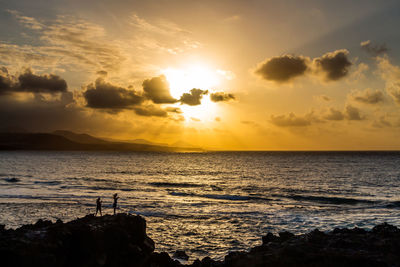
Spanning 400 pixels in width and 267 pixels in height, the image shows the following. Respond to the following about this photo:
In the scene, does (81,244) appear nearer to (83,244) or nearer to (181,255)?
(83,244)

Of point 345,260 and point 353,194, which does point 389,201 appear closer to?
point 353,194

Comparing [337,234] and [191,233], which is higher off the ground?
[337,234]

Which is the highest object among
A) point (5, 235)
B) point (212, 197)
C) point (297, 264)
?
point (5, 235)

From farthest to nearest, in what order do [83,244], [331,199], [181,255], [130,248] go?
[331,199] < [181,255] < [130,248] < [83,244]

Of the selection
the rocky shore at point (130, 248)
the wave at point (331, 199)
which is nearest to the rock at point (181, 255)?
the rocky shore at point (130, 248)

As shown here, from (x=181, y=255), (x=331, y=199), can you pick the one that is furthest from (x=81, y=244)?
(x=331, y=199)

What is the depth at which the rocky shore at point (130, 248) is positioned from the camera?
47.7ft

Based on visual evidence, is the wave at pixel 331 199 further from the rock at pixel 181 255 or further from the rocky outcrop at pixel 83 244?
the rocky outcrop at pixel 83 244

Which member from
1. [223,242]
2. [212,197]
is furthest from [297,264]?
[212,197]

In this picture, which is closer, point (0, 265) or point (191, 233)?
point (0, 265)

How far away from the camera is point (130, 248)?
17.9 meters

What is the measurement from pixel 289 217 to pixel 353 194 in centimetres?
2866

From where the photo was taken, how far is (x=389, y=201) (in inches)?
1983

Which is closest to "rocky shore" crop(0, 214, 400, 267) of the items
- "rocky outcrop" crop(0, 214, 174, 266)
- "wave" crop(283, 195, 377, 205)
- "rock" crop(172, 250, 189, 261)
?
"rocky outcrop" crop(0, 214, 174, 266)
